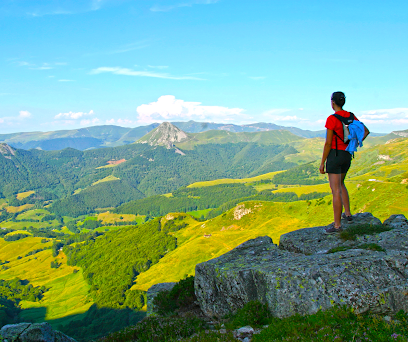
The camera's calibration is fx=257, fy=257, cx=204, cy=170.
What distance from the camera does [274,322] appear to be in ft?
35.3

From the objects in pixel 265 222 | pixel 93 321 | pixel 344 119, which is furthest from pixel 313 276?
pixel 93 321

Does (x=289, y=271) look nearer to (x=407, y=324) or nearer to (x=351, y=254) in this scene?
(x=351, y=254)

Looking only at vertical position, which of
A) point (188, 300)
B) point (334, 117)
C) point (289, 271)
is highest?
point (334, 117)

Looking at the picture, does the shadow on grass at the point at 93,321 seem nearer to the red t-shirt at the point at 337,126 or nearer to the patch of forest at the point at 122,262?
the patch of forest at the point at 122,262

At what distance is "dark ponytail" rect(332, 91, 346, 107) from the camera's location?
44.6 ft

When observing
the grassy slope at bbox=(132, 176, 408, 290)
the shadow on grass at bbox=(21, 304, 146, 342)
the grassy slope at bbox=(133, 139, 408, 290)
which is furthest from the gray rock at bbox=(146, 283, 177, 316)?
the shadow on grass at bbox=(21, 304, 146, 342)

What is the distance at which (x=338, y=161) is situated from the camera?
45.1ft

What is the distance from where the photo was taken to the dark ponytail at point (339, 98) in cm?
1358

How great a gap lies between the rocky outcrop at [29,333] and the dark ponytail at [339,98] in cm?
1880

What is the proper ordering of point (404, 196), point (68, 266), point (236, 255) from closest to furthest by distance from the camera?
1. point (236, 255)
2. point (404, 196)
3. point (68, 266)

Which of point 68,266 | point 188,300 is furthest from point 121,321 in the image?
point 68,266

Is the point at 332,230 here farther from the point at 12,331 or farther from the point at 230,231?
the point at 230,231

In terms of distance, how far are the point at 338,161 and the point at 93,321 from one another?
119274 millimetres

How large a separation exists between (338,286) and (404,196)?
8302cm
